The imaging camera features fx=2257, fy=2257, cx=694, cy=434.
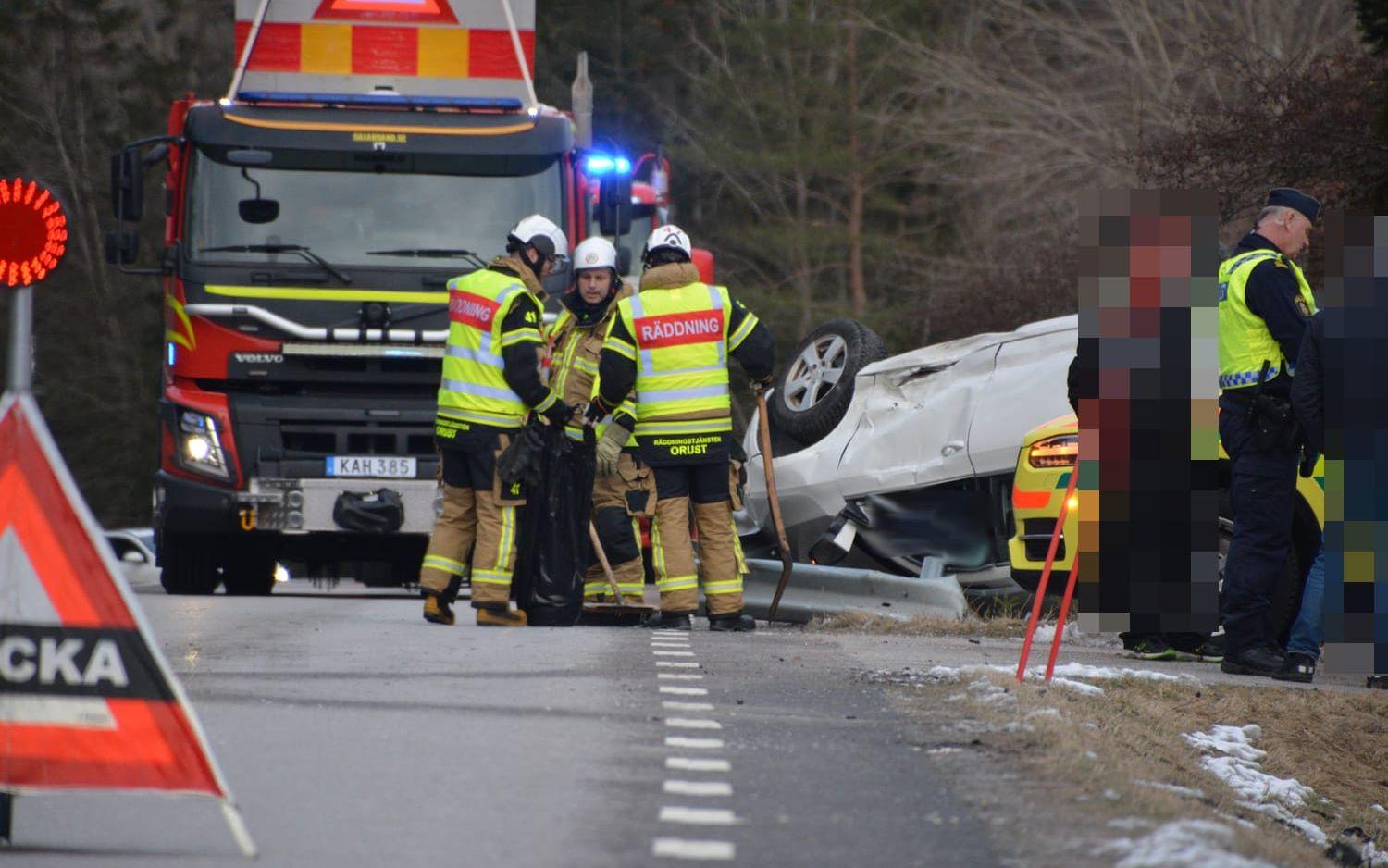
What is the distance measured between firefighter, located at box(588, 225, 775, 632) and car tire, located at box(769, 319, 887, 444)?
2371mm

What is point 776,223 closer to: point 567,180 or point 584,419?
point 567,180

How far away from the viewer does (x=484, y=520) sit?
10.8 m

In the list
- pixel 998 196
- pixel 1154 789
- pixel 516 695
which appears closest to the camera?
pixel 1154 789

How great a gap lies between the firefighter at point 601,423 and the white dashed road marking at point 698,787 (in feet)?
17.2

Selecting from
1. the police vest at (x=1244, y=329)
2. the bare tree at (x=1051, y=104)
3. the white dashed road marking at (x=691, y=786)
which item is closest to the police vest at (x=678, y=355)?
the white dashed road marking at (x=691, y=786)

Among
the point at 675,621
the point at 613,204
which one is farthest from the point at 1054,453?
the point at 613,204

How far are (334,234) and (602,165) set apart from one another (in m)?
1.70

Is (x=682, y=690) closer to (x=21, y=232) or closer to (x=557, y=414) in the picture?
(x=21, y=232)

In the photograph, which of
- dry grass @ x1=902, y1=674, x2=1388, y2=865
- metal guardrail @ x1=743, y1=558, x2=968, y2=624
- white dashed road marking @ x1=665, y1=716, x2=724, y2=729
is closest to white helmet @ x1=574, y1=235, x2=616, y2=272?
metal guardrail @ x1=743, y1=558, x2=968, y2=624

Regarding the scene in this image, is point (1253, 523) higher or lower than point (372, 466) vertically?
higher

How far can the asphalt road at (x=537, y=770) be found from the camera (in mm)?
4766

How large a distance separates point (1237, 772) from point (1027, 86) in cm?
2789

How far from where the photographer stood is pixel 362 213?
13562mm

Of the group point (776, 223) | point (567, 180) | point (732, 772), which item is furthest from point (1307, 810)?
point (776, 223)
